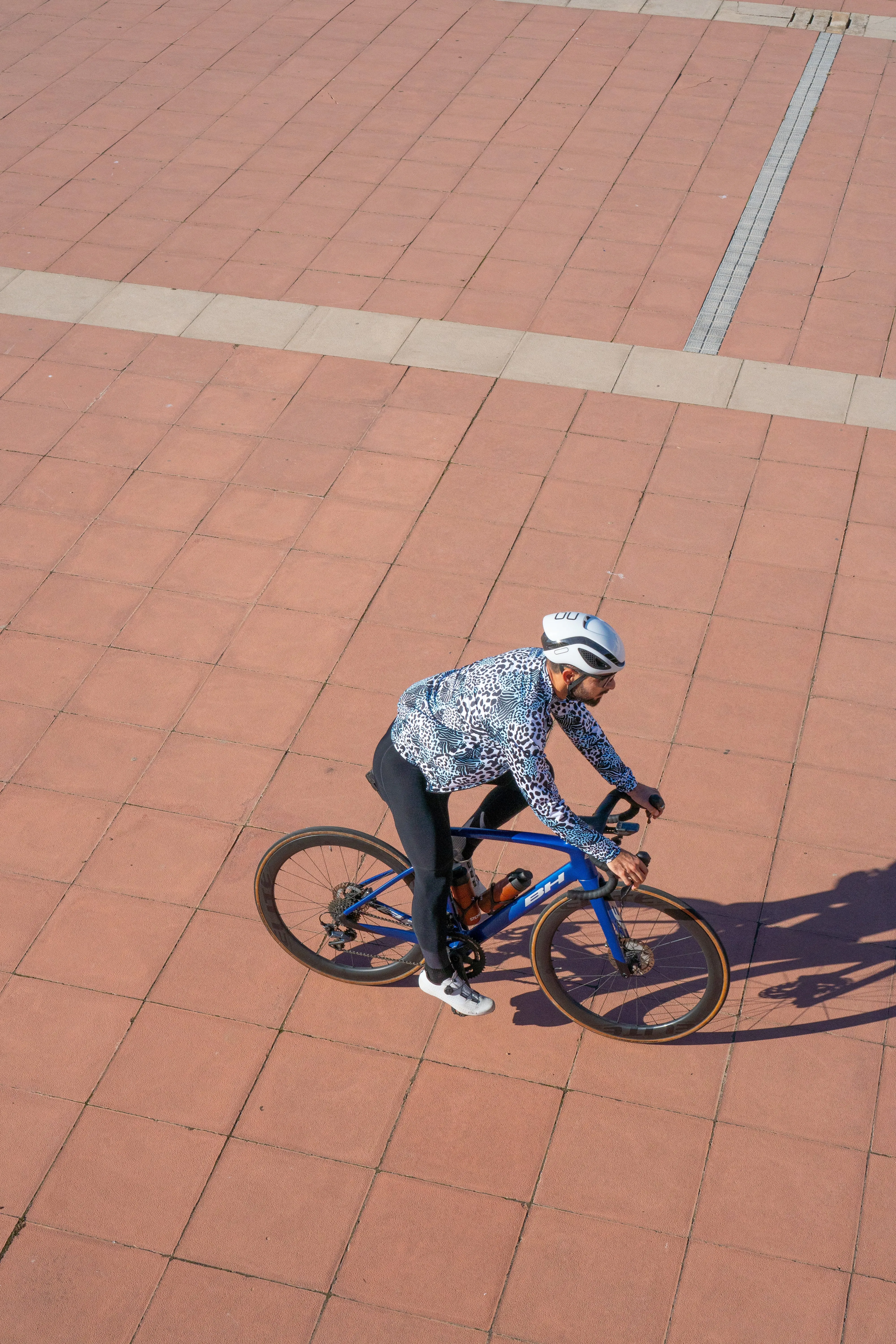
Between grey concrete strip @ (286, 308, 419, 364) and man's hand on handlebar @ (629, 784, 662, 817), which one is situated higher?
man's hand on handlebar @ (629, 784, 662, 817)

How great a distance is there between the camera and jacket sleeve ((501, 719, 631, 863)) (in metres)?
4.05

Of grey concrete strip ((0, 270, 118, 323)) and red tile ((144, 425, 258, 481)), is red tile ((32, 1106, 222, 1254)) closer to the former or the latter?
red tile ((144, 425, 258, 481))

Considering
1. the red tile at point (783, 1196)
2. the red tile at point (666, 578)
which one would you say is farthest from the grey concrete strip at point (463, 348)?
the red tile at point (783, 1196)

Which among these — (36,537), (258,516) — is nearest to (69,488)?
(36,537)

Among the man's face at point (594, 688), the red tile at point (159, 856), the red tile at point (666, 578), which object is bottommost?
the red tile at point (159, 856)

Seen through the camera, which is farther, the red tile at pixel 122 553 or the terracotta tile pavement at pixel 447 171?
the terracotta tile pavement at pixel 447 171

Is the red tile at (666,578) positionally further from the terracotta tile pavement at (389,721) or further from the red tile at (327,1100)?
the red tile at (327,1100)

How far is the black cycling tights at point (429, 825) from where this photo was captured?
4.38 metres

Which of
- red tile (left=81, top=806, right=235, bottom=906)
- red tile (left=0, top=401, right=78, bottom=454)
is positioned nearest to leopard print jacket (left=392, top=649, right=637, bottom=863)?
red tile (left=81, top=806, right=235, bottom=906)

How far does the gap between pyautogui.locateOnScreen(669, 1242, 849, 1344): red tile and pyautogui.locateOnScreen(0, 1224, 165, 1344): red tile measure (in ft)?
Result: 6.20

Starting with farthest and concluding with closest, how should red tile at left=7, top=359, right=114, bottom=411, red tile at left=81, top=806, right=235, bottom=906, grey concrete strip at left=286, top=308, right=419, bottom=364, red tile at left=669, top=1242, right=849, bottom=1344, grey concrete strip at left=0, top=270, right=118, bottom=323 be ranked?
grey concrete strip at left=0, top=270, right=118, bottom=323
grey concrete strip at left=286, top=308, right=419, bottom=364
red tile at left=7, top=359, right=114, bottom=411
red tile at left=81, top=806, right=235, bottom=906
red tile at left=669, top=1242, right=849, bottom=1344

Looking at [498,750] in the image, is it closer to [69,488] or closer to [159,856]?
[159,856]

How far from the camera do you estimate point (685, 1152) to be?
457 cm

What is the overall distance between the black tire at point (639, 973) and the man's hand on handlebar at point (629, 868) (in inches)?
9.2
